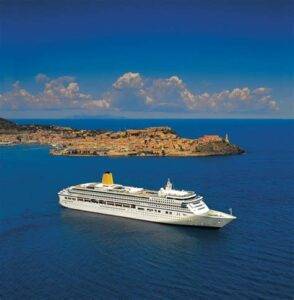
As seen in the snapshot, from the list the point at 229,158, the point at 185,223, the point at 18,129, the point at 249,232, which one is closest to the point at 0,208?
the point at 185,223

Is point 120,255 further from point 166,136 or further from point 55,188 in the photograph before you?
point 166,136

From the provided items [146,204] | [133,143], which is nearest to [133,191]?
[146,204]

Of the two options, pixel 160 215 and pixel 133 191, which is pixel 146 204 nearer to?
pixel 160 215

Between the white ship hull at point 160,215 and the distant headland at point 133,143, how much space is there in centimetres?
2935

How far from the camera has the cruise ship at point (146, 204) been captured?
24.2 m

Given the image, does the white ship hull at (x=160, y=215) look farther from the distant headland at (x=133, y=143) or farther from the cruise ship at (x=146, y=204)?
the distant headland at (x=133, y=143)

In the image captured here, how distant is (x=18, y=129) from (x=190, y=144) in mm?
41286

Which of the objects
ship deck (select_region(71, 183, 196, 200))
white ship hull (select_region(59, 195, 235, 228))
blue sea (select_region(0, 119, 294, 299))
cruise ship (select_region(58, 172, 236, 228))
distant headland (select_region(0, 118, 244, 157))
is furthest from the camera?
distant headland (select_region(0, 118, 244, 157))

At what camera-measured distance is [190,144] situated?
195 ft

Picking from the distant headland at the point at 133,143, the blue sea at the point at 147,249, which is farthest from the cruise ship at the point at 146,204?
the distant headland at the point at 133,143

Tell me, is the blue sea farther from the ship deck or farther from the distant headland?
the distant headland

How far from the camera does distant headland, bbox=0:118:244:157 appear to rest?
190ft

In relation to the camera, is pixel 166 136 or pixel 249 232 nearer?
pixel 249 232

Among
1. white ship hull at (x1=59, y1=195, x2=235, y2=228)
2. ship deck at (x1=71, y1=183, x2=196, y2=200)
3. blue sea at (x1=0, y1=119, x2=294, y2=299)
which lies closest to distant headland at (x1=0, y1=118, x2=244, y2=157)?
blue sea at (x1=0, y1=119, x2=294, y2=299)
